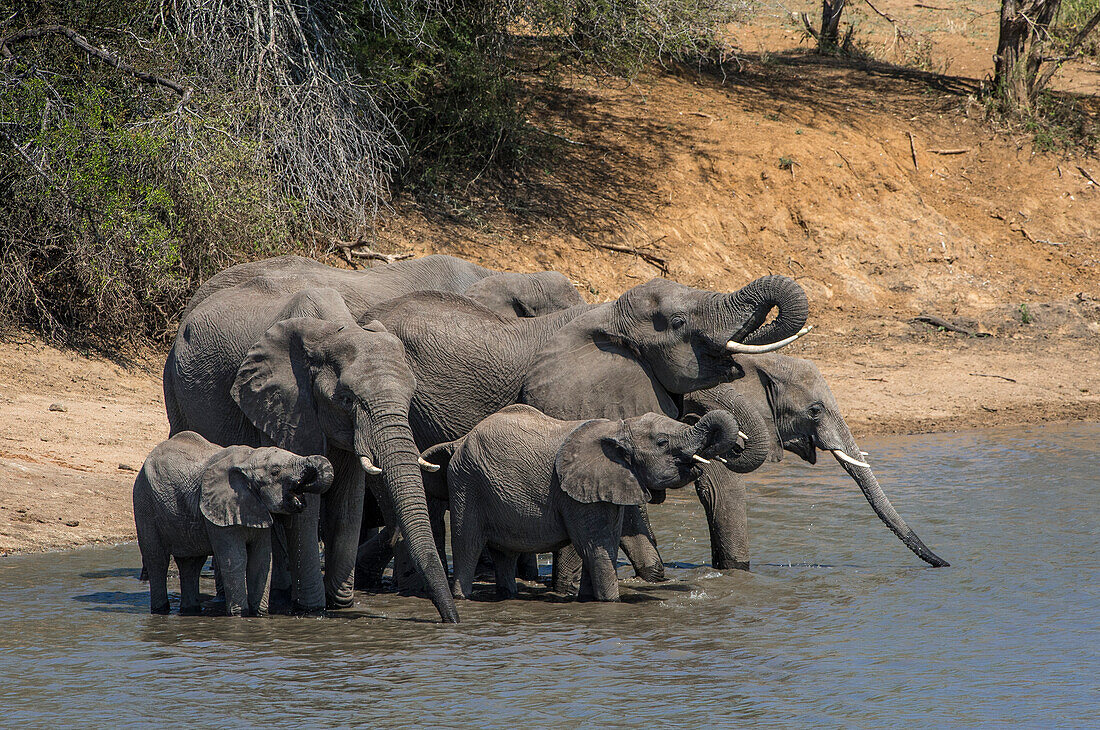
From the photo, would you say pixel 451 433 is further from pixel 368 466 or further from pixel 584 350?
pixel 368 466

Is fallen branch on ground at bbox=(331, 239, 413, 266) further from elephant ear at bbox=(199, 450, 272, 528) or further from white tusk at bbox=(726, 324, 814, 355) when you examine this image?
elephant ear at bbox=(199, 450, 272, 528)

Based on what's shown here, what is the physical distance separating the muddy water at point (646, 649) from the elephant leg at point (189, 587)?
167 mm

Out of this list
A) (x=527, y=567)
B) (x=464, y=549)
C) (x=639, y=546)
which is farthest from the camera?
(x=527, y=567)

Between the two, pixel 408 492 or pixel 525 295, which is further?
pixel 525 295

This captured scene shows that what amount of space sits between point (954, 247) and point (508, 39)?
718 centimetres

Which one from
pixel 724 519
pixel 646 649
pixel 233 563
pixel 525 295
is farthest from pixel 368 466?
pixel 525 295

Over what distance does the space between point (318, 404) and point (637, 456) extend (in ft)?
6.05

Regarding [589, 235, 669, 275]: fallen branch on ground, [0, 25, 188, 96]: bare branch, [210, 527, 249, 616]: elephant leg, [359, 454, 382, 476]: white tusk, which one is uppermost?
[0, 25, 188, 96]: bare branch

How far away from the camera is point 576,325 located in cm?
883

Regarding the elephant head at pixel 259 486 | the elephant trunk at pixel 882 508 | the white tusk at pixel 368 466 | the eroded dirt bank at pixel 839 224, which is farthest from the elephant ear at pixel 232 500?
the eroded dirt bank at pixel 839 224

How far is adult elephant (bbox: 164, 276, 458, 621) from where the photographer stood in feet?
24.1

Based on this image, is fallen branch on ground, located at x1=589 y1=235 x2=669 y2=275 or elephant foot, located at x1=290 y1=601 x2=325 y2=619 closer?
elephant foot, located at x1=290 y1=601 x2=325 y2=619

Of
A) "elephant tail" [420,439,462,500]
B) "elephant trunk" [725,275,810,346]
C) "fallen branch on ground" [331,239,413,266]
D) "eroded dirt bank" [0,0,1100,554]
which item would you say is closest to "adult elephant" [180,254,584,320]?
"elephant tail" [420,439,462,500]

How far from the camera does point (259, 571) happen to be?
7.68 m
